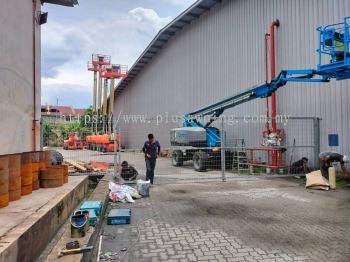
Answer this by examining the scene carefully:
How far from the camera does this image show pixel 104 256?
14.0 ft

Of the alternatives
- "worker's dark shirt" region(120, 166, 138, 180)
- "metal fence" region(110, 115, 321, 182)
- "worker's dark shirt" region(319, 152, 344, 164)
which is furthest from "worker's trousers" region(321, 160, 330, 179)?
"worker's dark shirt" region(120, 166, 138, 180)

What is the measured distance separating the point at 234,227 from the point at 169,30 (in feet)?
63.9

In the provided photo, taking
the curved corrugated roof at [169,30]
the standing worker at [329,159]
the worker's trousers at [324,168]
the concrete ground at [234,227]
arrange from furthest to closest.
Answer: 1. the curved corrugated roof at [169,30]
2. the worker's trousers at [324,168]
3. the standing worker at [329,159]
4. the concrete ground at [234,227]

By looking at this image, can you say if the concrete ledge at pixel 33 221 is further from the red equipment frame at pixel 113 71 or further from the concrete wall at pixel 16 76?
the red equipment frame at pixel 113 71

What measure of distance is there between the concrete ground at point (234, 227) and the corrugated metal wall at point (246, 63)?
3.76 meters

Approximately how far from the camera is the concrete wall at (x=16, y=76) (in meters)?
5.52

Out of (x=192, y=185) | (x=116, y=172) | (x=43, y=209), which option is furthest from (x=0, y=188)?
(x=192, y=185)

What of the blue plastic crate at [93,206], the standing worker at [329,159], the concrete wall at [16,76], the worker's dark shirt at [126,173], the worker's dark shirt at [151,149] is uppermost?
the concrete wall at [16,76]

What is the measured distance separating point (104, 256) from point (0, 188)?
2.00 metres

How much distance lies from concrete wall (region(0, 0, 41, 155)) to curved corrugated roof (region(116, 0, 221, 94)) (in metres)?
13.0

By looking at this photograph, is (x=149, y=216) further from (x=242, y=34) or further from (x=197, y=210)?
(x=242, y=34)

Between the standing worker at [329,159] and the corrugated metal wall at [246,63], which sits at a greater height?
the corrugated metal wall at [246,63]

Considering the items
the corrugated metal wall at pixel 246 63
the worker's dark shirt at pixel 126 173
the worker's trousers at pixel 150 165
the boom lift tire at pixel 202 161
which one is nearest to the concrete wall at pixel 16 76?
the worker's dark shirt at pixel 126 173

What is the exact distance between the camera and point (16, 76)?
6.11 meters
